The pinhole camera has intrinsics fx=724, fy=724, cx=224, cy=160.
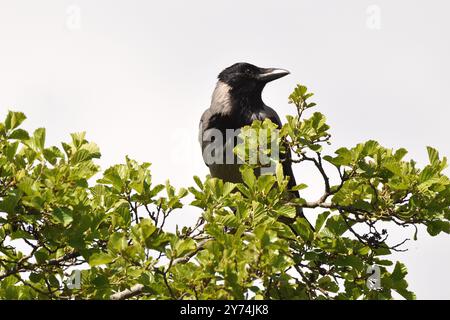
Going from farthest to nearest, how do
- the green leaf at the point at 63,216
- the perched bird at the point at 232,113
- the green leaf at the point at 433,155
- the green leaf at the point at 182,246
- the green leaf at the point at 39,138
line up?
the perched bird at the point at 232,113, the green leaf at the point at 433,155, the green leaf at the point at 39,138, the green leaf at the point at 63,216, the green leaf at the point at 182,246

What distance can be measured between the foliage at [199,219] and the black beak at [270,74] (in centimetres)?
313

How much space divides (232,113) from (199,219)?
2.77 meters

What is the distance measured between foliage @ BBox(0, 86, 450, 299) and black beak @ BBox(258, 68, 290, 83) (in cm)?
313

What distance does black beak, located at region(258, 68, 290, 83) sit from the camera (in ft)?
28.0

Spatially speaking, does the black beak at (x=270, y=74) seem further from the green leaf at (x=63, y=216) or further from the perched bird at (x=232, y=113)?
the green leaf at (x=63, y=216)

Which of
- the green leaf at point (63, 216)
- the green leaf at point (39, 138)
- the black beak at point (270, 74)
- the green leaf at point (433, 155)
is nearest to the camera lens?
the green leaf at point (63, 216)

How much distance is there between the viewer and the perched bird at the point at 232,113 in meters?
7.65

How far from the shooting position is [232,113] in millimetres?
8133

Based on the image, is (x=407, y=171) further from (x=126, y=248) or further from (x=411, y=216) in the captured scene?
(x=126, y=248)

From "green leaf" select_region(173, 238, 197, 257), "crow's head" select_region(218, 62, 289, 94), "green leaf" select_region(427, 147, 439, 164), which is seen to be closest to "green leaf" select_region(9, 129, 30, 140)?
"green leaf" select_region(173, 238, 197, 257)

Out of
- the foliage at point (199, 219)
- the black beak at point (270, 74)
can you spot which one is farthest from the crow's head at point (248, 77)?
the foliage at point (199, 219)

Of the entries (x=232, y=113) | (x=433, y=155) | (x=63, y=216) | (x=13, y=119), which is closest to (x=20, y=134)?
(x=13, y=119)

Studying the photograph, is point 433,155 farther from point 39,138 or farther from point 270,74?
point 270,74

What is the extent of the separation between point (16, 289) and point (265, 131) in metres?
2.12
